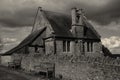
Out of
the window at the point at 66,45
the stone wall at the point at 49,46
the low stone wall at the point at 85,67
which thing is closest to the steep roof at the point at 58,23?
the window at the point at 66,45

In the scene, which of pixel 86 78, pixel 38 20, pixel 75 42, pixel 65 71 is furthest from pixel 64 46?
pixel 86 78

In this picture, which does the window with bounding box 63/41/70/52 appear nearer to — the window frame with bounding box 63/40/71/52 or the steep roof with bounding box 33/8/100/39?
the window frame with bounding box 63/40/71/52

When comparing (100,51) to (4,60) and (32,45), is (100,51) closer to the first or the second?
(32,45)

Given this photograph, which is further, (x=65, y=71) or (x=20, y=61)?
(x=20, y=61)

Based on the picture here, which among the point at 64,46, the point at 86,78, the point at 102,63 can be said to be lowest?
the point at 86,78

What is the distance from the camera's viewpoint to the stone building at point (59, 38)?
37.6 meters

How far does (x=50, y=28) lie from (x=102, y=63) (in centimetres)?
2317

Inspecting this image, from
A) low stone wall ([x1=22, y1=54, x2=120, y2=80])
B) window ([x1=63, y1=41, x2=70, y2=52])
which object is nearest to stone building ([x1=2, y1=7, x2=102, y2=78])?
window ([x1=63, y1=41, x2=70, y2=52])

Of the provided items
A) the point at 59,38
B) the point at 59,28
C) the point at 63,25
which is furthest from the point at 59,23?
the point at 59,38

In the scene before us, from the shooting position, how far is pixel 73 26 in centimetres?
4044

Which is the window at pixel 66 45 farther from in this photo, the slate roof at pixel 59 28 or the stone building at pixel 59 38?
the slate roof at pixel 59 28

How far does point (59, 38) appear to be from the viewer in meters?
38.1

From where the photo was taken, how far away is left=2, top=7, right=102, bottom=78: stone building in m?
37.6

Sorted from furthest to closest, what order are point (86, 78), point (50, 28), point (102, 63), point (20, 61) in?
1. point (50, 28)
2. point (20, 61)
3. point (86, 78)
4. point (102, 63)
